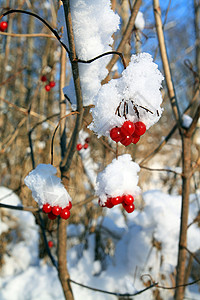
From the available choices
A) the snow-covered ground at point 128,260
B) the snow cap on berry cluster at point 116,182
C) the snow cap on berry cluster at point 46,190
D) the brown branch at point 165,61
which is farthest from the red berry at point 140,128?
the snow-covered ground at point 128,260

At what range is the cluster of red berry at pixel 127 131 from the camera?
77 centimetres

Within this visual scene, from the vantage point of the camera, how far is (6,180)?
4.79 meters

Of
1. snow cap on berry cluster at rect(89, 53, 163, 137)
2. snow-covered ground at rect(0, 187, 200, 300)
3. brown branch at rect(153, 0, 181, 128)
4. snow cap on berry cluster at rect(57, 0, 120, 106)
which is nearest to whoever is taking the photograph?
snow cap on berry cluster at rect(89, 53, 163, 137)

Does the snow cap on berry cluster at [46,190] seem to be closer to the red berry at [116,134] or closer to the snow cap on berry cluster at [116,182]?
the snow cap on berry cluster at [116,182]

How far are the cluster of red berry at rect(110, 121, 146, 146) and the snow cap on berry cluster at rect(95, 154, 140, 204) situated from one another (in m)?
0.24

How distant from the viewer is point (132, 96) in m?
0.75

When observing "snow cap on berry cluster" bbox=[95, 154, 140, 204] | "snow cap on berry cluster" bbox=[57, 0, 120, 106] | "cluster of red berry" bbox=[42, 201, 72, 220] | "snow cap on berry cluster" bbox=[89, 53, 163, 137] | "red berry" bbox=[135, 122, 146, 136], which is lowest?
"cluster of red berry" bbox=[42, 201, 72, 220]

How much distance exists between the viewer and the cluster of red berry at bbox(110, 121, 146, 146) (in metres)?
0.77

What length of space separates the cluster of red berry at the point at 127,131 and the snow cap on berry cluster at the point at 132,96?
2 centimetres

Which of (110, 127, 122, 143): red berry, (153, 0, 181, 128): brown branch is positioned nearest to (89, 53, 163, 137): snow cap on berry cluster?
(110, 127, 122, 143): red berry

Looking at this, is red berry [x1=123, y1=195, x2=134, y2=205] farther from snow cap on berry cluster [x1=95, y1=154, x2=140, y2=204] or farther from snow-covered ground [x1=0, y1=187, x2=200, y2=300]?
snow-covered ground [x1=0, y1=187, x2=200, y2=300]

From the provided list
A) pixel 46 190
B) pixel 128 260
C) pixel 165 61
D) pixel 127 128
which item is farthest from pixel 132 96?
pixel 128 260

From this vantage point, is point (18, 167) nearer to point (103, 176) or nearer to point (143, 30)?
point (143, 30)

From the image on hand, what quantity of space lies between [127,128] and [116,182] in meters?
0.30
